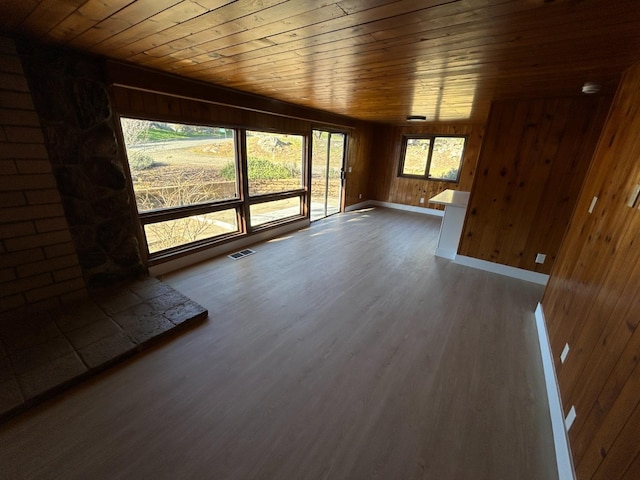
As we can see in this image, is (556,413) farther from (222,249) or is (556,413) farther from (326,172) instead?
(326,172)

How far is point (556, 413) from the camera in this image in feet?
5.02

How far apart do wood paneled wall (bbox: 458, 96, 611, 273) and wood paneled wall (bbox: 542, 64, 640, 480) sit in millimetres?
777

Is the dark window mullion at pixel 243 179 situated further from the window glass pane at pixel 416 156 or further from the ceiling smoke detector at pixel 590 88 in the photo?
the window glass pane at pixel 416 156

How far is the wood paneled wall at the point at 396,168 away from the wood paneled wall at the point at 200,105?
6.94 ft

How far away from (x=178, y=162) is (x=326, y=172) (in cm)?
324

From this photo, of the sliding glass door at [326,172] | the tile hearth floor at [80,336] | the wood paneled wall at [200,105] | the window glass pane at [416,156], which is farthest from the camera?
the window glass pane at [416,156]

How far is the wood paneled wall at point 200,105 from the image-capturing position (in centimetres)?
240

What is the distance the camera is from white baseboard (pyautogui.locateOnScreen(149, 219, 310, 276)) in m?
3.11

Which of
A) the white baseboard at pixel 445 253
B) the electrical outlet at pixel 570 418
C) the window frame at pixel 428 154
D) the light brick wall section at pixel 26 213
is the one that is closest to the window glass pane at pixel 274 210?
the light brick wall section at pixel 26 213

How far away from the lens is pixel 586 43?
1.41 m

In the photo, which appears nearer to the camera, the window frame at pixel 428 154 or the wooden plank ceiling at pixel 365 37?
the wooden plank ceiling at pixel 365 37

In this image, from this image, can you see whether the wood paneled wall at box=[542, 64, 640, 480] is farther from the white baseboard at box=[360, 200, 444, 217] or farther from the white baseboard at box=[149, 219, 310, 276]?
the white baseboard at box=[360, 200, 444, 217]

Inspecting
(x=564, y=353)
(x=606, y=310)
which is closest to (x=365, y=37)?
(x=606, y=310)

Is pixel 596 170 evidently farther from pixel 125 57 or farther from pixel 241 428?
pixel 125 57
